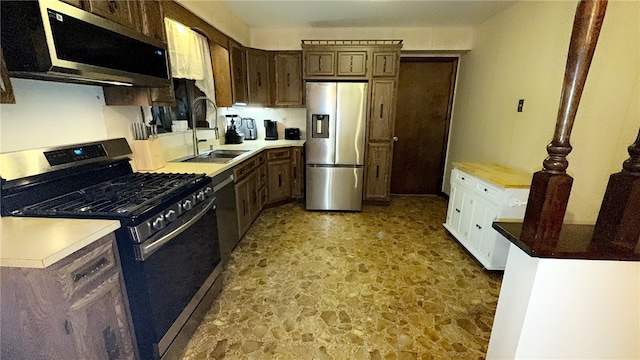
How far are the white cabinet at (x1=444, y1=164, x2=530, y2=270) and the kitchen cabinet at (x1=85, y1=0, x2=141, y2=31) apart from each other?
2.87 metres

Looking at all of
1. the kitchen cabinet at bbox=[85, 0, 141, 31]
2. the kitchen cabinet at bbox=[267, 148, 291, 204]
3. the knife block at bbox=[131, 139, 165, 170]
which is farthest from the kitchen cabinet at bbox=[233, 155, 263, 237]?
the kitchen cabinet at bbox=[85, 0, 141, 31]

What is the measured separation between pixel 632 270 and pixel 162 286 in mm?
1982

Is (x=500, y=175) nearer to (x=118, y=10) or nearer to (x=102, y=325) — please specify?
(x=102, y=325)

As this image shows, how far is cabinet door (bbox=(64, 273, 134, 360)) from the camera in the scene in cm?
103

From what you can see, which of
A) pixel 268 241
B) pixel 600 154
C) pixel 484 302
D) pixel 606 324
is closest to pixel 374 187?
pixel 268 241

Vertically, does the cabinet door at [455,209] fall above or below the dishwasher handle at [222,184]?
below

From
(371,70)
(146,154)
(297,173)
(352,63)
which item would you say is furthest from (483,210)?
(146,154)

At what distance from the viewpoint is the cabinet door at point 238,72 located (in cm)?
331

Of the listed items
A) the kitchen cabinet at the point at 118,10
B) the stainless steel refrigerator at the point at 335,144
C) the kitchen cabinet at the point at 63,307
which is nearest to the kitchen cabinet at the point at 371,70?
the stainless steel refrigerator at the point at 335,144

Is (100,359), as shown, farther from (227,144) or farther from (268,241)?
(227,144)

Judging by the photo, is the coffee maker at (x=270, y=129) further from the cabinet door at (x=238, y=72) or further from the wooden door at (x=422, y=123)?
the wooden door at (x=422, y=123)

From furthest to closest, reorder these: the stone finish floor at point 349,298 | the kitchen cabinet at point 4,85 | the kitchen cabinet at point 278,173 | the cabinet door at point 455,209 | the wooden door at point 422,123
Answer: the wooden door at point 422,123, the kitchen cabinet at point 278,173, the cabinet door at point 455,209, the stone finish floor at point 349,298, the kitchen cabinet at point 4,85

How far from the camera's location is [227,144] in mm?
3678

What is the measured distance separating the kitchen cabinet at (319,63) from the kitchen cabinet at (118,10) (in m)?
2.11
